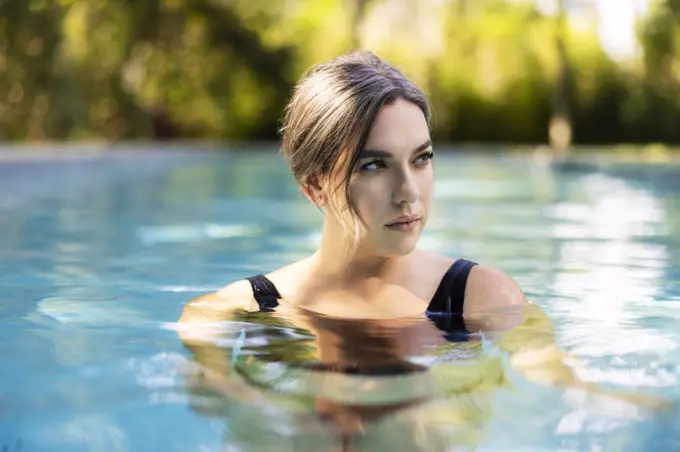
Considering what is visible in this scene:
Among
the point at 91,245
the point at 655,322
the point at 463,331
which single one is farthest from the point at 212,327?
the point at 91,245

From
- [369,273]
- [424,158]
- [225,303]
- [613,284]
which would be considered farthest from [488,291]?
[613,284]

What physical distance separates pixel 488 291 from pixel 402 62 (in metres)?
15.4

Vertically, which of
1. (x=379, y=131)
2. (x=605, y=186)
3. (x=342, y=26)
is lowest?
(x=605, y=186)

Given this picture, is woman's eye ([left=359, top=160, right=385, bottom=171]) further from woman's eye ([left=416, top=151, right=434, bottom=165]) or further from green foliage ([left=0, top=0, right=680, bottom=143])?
green foliage ([left=0, top=0, right=680, bottom=143])

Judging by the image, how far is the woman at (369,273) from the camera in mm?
1858

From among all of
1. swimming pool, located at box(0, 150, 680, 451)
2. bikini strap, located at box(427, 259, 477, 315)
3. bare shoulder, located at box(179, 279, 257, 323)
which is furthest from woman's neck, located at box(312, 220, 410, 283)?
swimming pool, located at box(0, 150, 680, 451)

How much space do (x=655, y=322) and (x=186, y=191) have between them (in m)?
6.28

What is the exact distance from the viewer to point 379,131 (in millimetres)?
1857

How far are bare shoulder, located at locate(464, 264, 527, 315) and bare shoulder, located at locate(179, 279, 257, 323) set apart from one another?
0.53 m

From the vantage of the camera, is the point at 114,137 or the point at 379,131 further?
the point at 114,137

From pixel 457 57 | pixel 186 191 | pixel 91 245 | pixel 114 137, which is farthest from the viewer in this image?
pixel 457 57

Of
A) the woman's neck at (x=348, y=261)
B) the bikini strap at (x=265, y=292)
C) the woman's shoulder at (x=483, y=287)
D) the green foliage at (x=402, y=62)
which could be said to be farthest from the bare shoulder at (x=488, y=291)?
the green foliage at (x=402, y=62)

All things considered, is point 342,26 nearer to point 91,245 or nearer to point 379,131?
point 91,245

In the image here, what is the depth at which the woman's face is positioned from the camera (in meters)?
1.86
